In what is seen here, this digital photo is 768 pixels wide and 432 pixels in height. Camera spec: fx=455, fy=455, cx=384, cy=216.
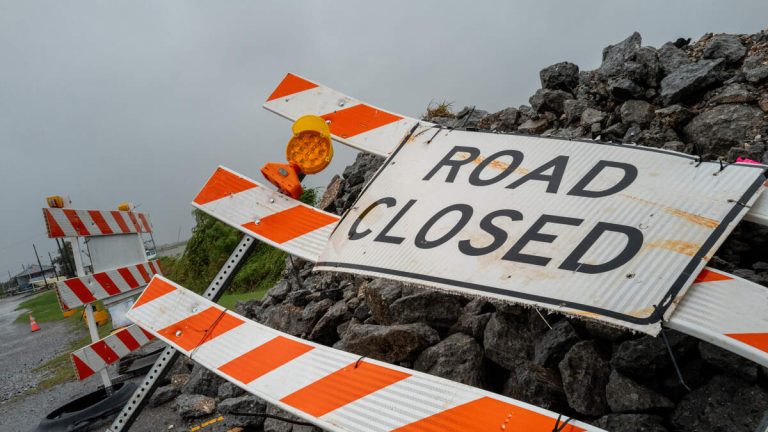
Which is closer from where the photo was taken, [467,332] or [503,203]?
[503,203]

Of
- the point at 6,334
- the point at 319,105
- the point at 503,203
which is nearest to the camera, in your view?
the point at 503,203

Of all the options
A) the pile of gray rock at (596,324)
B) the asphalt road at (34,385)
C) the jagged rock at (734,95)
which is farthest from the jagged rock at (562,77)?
the asphalt road at (34,385)

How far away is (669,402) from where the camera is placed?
6.59ft

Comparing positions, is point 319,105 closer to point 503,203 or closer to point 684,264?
point 503,203

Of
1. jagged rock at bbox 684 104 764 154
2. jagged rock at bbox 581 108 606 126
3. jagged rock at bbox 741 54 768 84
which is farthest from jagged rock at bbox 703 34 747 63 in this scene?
jagged rock at bbox 581 108 606 126

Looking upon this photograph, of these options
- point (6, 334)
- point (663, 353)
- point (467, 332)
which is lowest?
point (6, 334)

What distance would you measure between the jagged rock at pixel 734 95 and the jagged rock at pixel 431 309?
2503 mm

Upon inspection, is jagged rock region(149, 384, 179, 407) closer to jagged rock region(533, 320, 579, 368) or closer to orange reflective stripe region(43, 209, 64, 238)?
orange reflective stripe region(43, 209, 64, 238)

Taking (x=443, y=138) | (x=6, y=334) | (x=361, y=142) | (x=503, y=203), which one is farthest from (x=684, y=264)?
(x=6, y=334)

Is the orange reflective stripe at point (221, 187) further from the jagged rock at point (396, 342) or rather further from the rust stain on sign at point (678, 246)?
the rust stain on sign at point (678, 246)

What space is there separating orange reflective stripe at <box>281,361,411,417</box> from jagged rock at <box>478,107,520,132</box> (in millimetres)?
3280

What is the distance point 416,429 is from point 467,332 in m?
1.16

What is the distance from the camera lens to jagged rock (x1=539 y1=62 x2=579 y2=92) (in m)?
4.70

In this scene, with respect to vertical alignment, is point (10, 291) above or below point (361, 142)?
below
